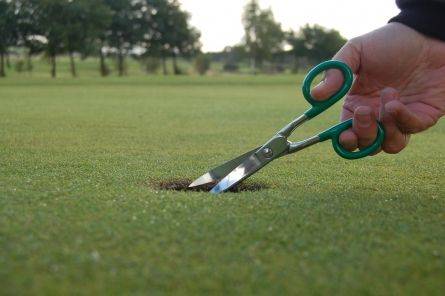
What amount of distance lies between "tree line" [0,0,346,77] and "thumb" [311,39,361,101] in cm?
3535

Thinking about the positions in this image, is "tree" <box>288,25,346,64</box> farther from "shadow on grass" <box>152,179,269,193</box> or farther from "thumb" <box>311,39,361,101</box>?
"thumb" <box>311,39,361,101</box>

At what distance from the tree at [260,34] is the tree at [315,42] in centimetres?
257

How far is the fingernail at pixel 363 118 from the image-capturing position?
10.1 ft

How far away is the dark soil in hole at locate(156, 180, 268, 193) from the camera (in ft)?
11.7

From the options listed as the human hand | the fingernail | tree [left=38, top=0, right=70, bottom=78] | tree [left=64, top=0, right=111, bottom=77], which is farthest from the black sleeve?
tree [left=64, top=0, right=111, bottom=77]

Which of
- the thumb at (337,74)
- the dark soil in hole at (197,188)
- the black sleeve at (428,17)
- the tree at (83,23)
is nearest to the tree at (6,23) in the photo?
the tree at (83,23)

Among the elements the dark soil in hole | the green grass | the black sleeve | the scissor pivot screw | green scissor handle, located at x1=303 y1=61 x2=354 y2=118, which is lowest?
the dark soil in hole

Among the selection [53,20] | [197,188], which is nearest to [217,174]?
[197,188]

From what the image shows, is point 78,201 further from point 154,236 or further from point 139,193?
point 154,236

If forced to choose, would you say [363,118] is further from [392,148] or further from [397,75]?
[397,75]

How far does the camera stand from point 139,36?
195 feet

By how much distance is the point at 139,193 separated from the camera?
3197mm

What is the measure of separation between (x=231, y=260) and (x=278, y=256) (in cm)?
19

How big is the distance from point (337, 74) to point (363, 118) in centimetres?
31
